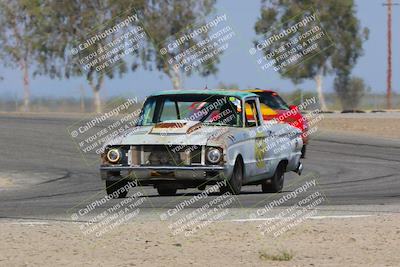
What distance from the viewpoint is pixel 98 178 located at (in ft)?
78.2

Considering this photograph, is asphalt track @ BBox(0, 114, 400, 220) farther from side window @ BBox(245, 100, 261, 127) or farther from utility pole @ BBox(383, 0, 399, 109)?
utility pole @ BBox(383, 0, 399, 109)

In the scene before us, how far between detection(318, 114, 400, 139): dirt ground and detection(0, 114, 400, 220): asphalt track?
2.82 meters

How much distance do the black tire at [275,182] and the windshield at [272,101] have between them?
23.0 feet

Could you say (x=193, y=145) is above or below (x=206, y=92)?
below

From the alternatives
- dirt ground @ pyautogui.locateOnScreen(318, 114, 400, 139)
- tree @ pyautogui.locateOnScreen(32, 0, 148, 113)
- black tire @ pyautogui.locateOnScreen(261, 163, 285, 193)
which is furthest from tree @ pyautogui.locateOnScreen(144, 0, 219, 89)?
black tire @ pyautogui.locateOnScreen(261, 163, 285, 193)

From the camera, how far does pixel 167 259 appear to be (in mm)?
10492

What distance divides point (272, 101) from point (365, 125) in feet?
73.4

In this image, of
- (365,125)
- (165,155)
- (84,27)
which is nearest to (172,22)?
(84,27)

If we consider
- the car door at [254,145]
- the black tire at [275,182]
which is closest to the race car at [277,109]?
the black tire at [275,182]

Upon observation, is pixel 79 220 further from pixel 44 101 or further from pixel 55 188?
pixel 44 101

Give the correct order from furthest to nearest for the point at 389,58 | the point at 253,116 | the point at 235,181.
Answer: the point at 389,58 < the point at 253,116 < the point at 235,181

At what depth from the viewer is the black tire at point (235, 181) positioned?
16344 mm

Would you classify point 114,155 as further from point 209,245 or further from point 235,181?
point 209,245

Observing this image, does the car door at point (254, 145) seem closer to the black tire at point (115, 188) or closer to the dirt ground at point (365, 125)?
the black tire at point (115, 188)
